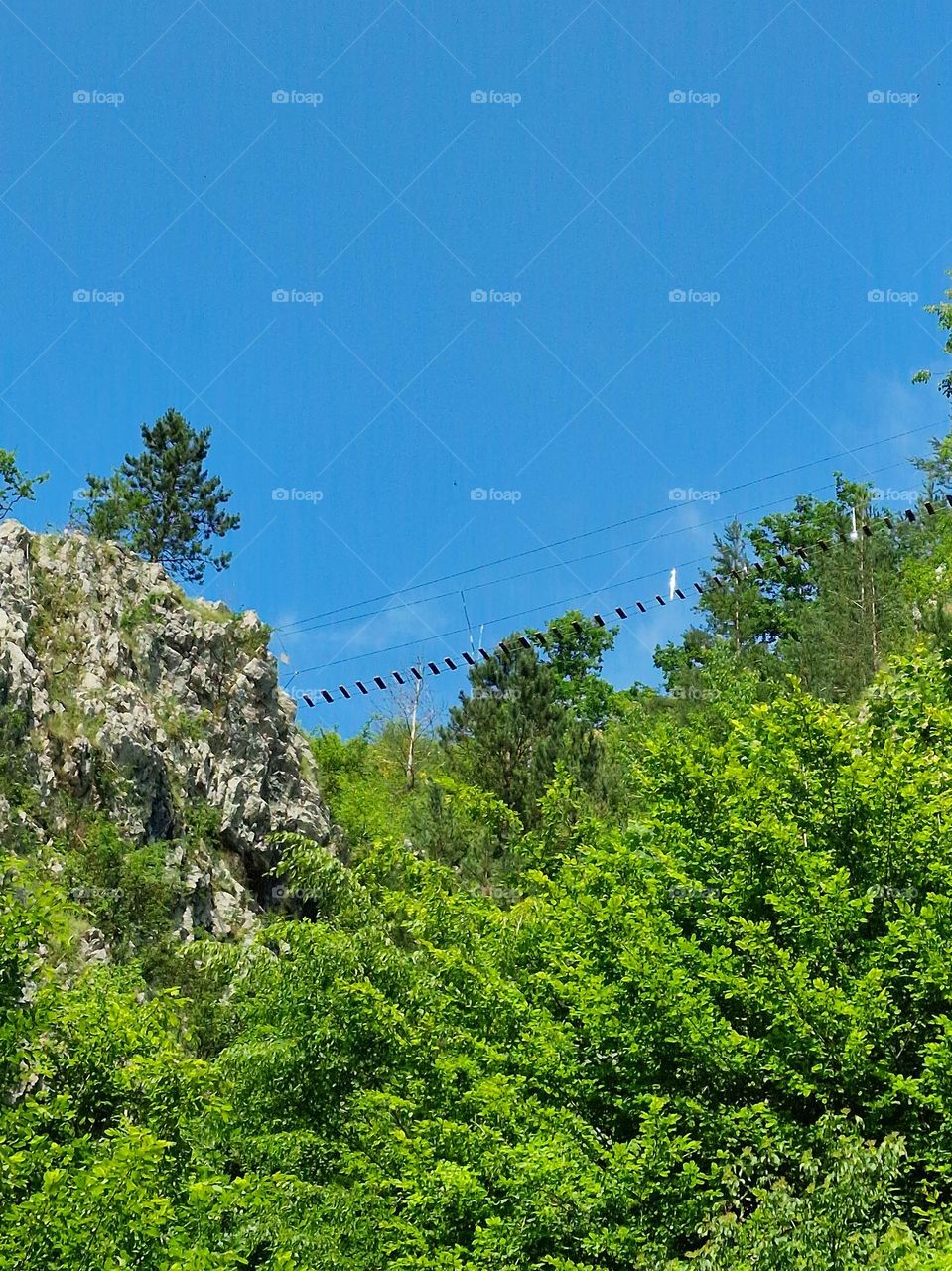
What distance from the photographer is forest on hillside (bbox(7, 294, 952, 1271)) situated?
1227 cm

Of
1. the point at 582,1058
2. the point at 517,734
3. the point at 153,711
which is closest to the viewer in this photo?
the point at 582,1058

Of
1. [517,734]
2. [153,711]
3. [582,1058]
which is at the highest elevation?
[153,711]

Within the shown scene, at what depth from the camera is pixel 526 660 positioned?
39.5 m

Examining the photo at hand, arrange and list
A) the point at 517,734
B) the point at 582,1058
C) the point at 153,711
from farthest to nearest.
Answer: the point at 153,711
the point at 517,734
the point at 582,1058

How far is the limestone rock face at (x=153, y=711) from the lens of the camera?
38625 millimetres

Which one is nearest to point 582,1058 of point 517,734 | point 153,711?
point 517,734

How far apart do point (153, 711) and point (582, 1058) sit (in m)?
30.6

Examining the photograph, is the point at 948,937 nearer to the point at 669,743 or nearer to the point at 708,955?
the point at 708,955

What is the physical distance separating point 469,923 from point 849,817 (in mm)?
5105

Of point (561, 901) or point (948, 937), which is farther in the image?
point (561, 901)

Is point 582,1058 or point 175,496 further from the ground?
point 175,496

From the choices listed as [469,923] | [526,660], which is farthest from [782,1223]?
[526,660]

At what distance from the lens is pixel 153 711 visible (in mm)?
43250

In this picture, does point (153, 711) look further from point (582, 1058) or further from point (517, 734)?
point (582, 1058)
